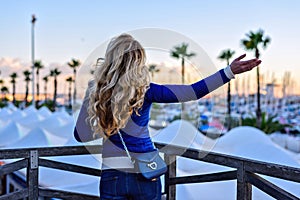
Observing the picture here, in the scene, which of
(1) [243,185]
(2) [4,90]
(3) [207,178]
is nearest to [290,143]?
(3) [207,178]

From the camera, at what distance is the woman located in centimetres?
153

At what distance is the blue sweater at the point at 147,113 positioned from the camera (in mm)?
1522

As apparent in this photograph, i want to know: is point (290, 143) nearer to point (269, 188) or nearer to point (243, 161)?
point (243, 161)

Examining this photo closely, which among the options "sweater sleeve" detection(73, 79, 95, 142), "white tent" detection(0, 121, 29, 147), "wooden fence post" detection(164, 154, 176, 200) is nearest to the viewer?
"sweater sleeve" detection(73, 79, 95, 142)

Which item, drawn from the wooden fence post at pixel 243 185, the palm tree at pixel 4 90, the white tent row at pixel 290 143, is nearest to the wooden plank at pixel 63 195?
the wooden fence post at pixel 243 185

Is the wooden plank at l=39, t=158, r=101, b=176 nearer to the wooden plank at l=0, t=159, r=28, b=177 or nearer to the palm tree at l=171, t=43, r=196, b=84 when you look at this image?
the wooden plank at l=0, t=159, r=28, b=177

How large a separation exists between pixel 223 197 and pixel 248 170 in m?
1.32

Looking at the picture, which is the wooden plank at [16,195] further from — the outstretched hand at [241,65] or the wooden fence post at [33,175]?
the outstretched hand at [241,65]

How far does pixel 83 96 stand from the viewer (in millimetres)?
1675

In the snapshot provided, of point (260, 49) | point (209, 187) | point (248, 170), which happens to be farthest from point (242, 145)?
point (260, 49)

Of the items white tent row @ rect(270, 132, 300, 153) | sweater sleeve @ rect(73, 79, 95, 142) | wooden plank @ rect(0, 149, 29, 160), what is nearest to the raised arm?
sweater sleeve @ rect(73, 79, 95, 142)

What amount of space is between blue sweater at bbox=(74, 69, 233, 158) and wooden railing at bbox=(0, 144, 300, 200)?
366 millimetres

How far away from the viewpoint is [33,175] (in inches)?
101

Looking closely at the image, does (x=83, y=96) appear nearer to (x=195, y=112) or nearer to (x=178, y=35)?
(x=178, y=35)
